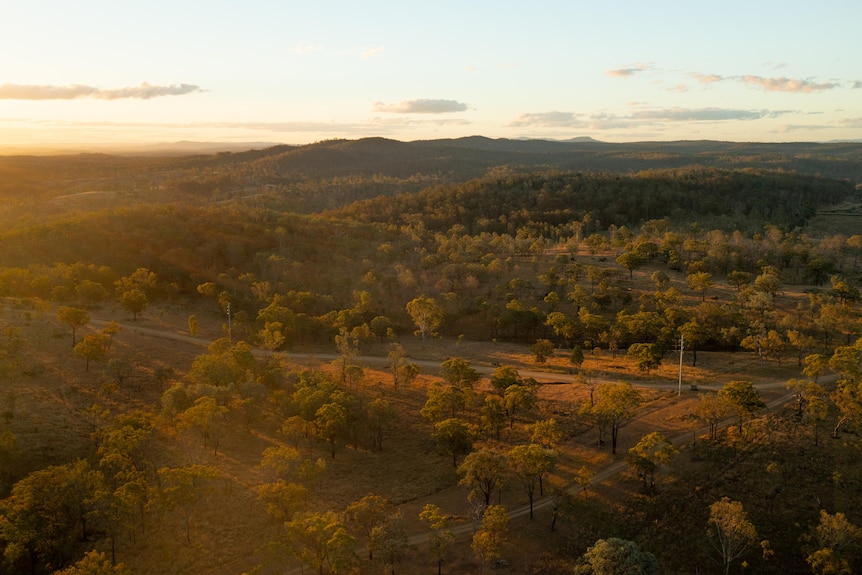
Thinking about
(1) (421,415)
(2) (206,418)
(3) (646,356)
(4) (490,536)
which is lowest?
(1) (421,415)

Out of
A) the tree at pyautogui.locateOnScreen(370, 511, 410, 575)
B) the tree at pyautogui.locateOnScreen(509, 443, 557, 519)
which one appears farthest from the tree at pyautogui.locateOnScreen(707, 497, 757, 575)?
the tree at pyautogui.locateOnScreen(370, 511, 410, 575)

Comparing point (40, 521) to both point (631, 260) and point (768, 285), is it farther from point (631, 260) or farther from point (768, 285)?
point (768, 285)

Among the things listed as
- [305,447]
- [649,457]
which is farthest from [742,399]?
[305,447]

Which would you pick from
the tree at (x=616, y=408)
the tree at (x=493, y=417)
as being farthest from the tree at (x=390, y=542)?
the tree at (x=616, y=408)

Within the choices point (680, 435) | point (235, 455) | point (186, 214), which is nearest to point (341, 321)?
point (235, 455)

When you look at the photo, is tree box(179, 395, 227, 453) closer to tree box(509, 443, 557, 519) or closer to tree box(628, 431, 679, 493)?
tree box(509, 443, 557, 519)

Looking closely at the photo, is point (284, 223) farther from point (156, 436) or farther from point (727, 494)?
point (727, 494)

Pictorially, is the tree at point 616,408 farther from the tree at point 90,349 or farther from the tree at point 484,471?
the tree at point 90,349
